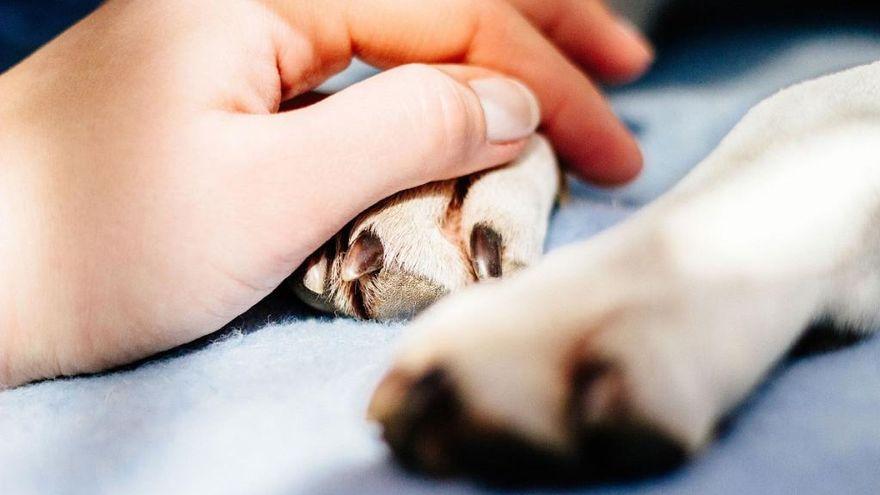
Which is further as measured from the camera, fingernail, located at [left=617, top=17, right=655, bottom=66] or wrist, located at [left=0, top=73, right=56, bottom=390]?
fingernail, located at [left=617, top=17, right=655, bottom=66]

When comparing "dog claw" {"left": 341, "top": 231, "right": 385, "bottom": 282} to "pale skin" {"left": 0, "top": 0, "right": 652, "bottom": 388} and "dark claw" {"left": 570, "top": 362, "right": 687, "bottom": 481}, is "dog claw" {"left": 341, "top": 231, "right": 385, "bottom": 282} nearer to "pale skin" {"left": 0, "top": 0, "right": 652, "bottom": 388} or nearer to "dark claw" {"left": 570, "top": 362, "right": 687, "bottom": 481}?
"pale skin" {"left": 0, "top": 0, "right": 652, "bottom": 388}

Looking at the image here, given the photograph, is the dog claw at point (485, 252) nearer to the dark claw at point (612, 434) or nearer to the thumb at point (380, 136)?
the thumb at point (380, 136)

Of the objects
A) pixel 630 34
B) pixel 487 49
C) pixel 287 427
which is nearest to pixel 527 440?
pixel 287 427

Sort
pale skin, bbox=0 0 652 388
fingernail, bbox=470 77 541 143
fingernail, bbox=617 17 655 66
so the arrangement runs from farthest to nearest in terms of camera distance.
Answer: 1. fingernail, bbox=617 17 655 66
2. fingernail, bbox=470 77 541 143
3. pale skin, bbox=0 0 652 388

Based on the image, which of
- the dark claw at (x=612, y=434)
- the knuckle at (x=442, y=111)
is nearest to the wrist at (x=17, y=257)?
the knuckle at (x=442, y=111)

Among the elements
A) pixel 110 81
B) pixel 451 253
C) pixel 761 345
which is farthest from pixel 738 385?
pixel 110 81

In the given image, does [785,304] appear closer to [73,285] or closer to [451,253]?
[451,253]

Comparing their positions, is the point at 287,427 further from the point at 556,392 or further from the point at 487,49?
the point at 487,49

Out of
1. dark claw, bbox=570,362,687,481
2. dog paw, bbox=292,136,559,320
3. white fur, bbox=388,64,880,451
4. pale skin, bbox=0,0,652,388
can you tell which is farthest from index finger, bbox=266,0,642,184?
dark claw, bbox=570,362,687,481
